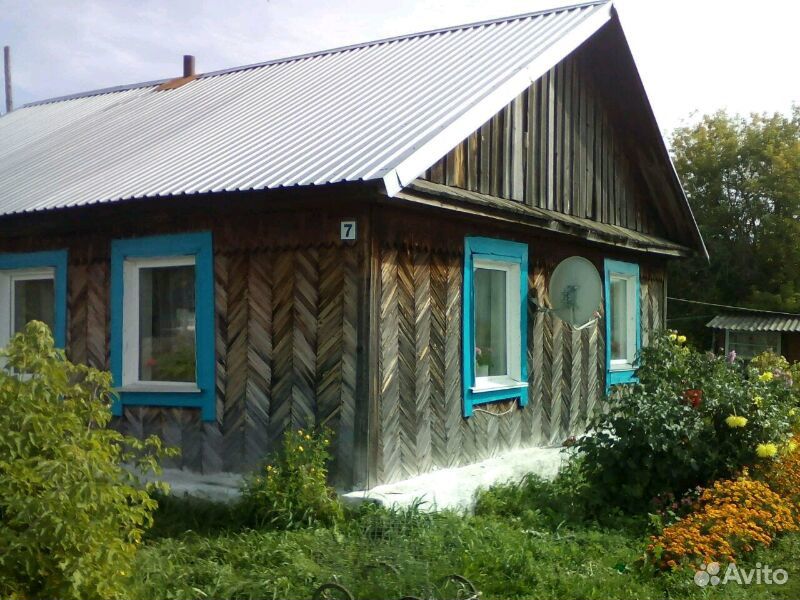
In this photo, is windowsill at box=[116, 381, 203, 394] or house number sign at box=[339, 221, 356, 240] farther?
windowsill at box=[116, 381, 203, 394]

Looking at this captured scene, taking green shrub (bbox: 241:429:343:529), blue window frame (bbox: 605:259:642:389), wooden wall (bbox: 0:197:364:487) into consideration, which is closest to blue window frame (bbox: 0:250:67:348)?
wooden wall (bbox: 0:197:364:487)

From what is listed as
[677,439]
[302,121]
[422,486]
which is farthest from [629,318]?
[422,486]

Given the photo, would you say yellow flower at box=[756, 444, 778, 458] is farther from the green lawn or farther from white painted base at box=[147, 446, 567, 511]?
white painted base at box=[147, 446, 567, 511]

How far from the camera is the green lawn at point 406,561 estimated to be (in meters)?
5.52

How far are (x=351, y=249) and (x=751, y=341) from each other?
76.1 ft

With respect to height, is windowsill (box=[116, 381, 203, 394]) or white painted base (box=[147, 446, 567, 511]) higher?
windowsill (box=[116, 381, 203, 394])

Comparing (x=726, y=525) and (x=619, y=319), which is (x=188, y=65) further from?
(x=726, y=525)

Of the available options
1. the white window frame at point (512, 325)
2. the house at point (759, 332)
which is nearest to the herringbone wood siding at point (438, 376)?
the white window frame at point (512, 325)

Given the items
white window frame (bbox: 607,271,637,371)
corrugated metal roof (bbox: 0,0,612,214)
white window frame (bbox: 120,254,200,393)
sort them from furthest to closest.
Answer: white window frame (bbox: 607,271,637,371) < white window frame (bbox: 120,254,200,393) < corrugated metal roof (bbox: 0,0,612,214)

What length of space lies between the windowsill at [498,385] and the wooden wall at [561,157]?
1810 millimetres

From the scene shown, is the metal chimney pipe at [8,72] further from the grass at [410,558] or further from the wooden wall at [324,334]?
the grass at [410,558]

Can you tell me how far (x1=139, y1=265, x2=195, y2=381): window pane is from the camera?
8094mm

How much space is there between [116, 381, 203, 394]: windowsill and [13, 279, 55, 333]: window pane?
1447 millimetres

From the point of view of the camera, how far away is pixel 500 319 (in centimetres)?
910
